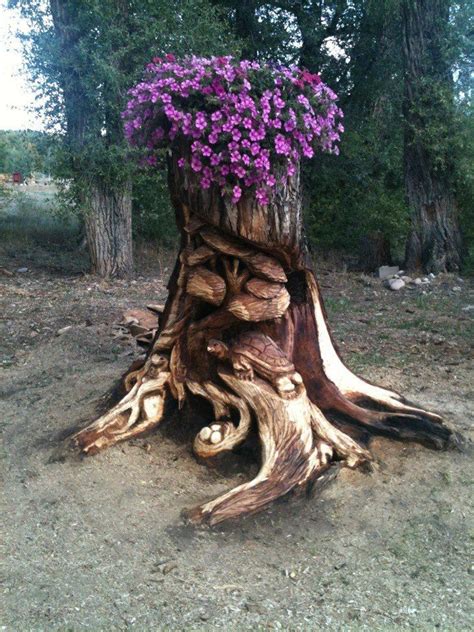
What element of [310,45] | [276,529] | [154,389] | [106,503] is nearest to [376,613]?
[276,529]

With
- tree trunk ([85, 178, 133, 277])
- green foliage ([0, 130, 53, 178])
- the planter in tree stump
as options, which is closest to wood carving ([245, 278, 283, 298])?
the planter in tree stump

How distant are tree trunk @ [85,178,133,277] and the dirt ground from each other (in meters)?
5.45

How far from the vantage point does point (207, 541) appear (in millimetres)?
3279

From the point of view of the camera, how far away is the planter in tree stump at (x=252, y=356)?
Answer: 3.62 meters

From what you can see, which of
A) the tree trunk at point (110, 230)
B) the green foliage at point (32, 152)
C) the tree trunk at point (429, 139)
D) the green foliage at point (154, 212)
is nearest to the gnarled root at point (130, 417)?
the tree trunk at point (110, 230)

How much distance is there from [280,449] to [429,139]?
27.6 feet

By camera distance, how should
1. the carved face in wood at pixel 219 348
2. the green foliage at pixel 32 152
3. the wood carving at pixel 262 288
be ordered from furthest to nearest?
the green foliage at pixel 32 152 < the carved face in wood at pixel 219 348 < the wood carving at pixel 262 288

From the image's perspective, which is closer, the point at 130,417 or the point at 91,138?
the point at 130,417

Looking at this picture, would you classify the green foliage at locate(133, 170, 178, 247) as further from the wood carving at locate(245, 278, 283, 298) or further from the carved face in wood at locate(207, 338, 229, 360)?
the wood carving at locate(245, 278, 283, 298)

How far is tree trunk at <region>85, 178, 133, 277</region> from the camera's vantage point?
10.4 m

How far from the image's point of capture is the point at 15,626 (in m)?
2.72

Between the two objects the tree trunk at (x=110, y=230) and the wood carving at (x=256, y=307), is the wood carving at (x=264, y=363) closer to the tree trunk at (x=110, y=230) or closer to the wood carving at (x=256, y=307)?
the wood carving at (x=256, y=307)

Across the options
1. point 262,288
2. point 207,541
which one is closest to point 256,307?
point 262,288

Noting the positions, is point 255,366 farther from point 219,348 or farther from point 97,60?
point 97,60
